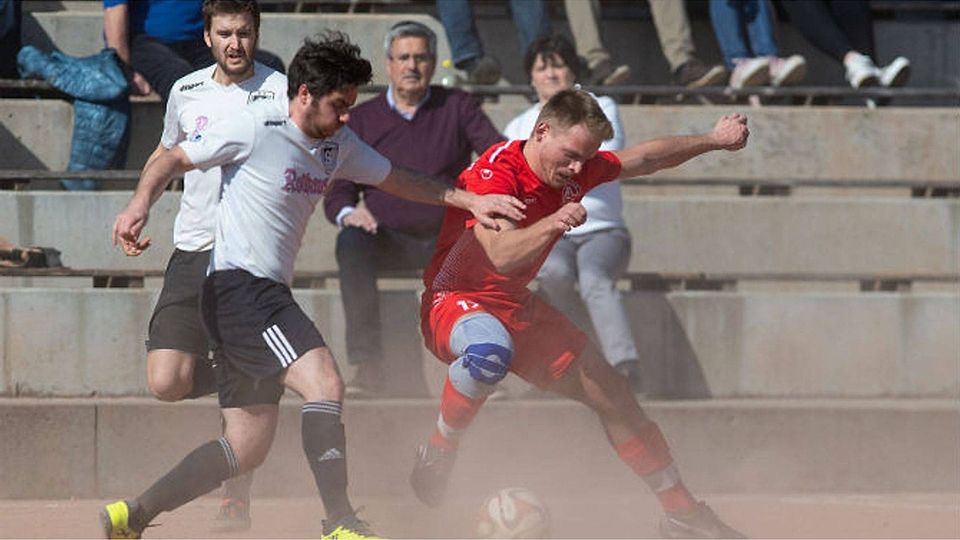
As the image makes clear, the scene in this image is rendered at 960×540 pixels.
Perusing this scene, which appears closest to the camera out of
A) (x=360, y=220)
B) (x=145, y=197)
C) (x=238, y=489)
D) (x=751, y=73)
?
(x=145, y=197)

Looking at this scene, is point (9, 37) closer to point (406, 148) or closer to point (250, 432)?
point (406, 148)

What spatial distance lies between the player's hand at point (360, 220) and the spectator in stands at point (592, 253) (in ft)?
2.92

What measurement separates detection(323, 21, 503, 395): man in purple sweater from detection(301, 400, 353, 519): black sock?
254 cm

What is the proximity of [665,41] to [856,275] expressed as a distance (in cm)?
203

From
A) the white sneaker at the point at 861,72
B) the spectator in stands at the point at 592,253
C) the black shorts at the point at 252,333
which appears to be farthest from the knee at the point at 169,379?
the white sneaker at the point at 861,72

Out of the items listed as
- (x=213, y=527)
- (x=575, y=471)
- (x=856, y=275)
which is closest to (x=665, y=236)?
(x=856, y=275)

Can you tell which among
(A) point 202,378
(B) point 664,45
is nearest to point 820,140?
(B) point 664,45

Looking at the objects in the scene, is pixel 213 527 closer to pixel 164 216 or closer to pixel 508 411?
pixel 508 411

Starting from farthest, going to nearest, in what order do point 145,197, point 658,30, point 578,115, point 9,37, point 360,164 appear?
point 658,30, point 9,37, point 360,164, point 578,115, point 145,197

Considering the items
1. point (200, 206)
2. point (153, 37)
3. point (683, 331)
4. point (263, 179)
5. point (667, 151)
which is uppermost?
point (153, 37)

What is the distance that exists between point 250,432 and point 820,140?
5244mm

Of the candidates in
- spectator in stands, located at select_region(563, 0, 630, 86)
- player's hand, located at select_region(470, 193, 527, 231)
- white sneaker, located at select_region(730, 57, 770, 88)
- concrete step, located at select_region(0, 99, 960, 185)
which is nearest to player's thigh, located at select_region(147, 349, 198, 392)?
player's hand, located at select_region(470, 193, 527, 231)

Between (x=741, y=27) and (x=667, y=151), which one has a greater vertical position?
(x=741, y=27)

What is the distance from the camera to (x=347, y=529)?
6.80 meters
